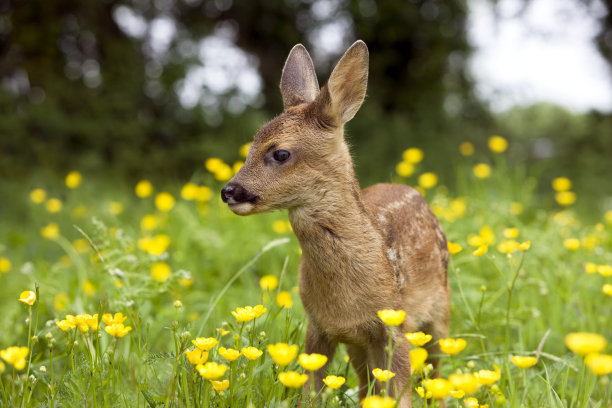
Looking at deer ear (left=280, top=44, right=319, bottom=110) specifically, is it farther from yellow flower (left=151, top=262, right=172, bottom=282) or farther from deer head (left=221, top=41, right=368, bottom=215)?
yellow flower (left=151, top=262, right=172, bottom=282)

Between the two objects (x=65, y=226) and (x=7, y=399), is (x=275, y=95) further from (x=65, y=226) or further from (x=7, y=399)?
(x=7, y=399)

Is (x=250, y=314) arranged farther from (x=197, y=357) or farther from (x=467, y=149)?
(x=467, y=149)

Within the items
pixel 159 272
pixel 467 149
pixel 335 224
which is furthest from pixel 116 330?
pixel 467 149

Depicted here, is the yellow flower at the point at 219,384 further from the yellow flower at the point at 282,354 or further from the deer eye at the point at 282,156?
the deer eye at the point at 282,156

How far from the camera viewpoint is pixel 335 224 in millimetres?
2553

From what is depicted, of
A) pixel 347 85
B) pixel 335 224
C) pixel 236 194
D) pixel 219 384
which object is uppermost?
pixel 347 85

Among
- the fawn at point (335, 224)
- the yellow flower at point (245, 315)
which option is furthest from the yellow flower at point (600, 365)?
the yellow flower at point (245, 315)

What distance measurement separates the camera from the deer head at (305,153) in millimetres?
2506

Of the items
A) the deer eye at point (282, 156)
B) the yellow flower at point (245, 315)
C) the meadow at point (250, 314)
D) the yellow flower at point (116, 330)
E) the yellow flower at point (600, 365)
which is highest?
the deer eye at point (282, 156)

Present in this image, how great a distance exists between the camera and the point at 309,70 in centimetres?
306

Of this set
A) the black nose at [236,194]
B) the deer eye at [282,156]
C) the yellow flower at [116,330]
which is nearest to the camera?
the yellow flower at [116,330]

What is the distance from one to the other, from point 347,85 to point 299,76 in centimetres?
38

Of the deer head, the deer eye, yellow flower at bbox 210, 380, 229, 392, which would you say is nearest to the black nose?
the deer head

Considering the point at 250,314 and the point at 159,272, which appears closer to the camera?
the point at 250,314
